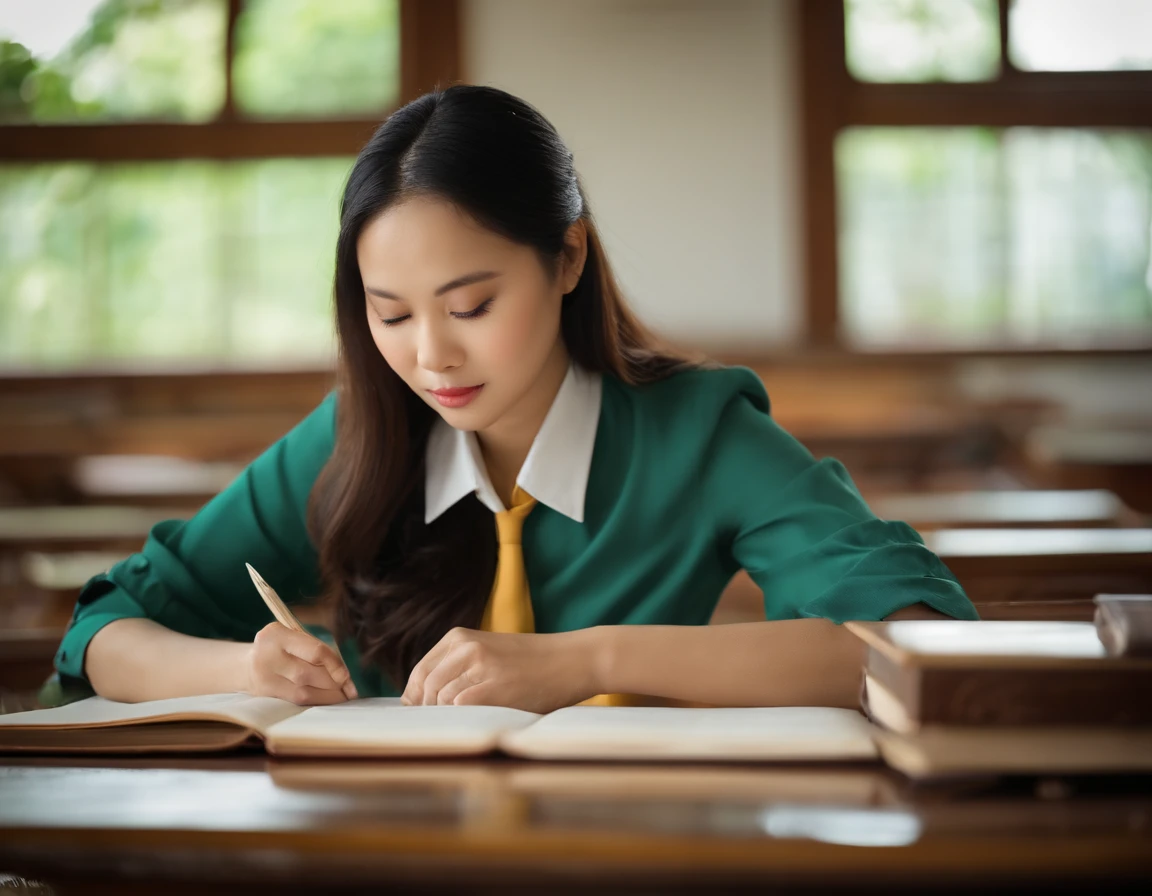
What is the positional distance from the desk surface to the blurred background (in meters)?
4.32

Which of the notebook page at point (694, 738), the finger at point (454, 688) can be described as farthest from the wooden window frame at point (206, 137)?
the notebook page at point (694, 738)

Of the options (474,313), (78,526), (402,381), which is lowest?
(78,526)

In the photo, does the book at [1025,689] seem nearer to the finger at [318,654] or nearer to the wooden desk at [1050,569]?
the finger at [318,654]

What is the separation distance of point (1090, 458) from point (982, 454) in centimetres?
56

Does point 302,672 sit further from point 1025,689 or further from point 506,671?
point 1025,689

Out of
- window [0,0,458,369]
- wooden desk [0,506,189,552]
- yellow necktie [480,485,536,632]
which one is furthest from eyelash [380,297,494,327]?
window [0,0,458,369]

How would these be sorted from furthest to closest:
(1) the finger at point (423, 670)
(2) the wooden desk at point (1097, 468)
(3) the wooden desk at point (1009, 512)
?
1. (2) the wooden desk at point (1097, 468)
2. (3) the wooden desk at point (1009, 512)
3. (1) the finger at point (423, 670)

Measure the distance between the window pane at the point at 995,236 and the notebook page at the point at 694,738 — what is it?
4.65 m

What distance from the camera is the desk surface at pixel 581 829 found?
529mm

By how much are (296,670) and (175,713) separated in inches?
6.4

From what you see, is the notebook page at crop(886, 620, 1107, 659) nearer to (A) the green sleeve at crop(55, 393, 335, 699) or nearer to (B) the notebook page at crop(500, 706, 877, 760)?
(B) the notebook page at crop(500, 706, 877, 760)

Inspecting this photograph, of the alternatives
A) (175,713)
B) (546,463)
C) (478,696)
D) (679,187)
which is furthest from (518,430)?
(679,187)

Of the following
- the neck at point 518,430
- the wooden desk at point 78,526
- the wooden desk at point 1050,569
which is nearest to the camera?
the neck at point 518,430

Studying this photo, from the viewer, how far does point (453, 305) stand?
1104 mm
